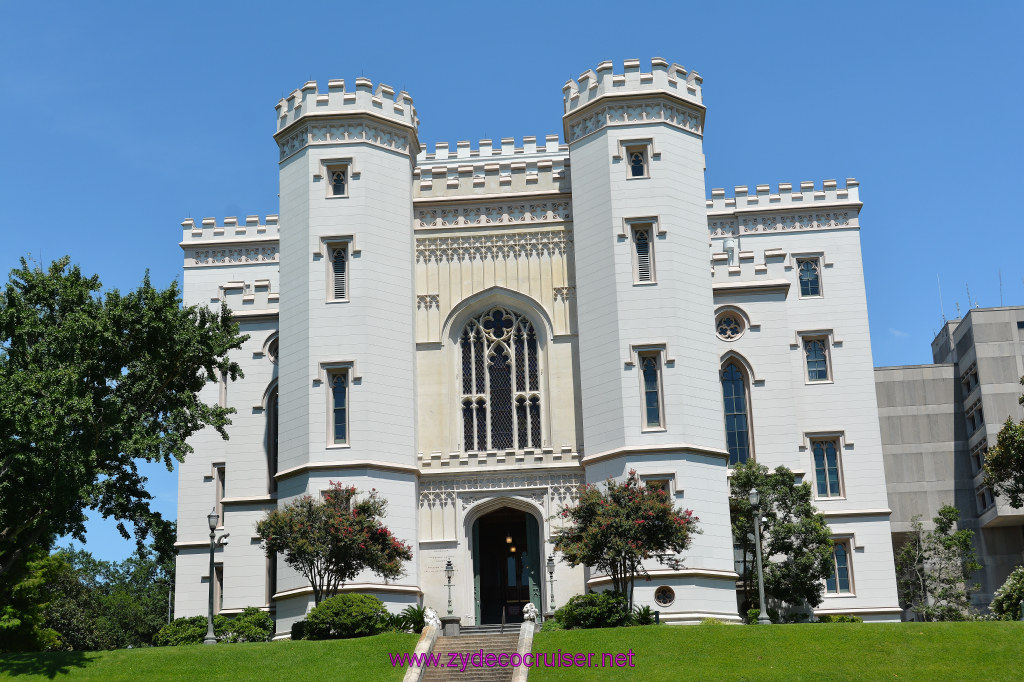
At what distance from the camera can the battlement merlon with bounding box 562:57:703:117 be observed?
136 feet

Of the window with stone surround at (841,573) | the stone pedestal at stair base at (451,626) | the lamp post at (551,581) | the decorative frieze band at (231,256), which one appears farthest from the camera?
the decorative frieze band at (231,256)

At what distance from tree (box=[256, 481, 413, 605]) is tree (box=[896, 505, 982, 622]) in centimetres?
2406

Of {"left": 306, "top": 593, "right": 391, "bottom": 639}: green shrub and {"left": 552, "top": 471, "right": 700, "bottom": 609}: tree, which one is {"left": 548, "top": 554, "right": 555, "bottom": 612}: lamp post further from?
{"left": 306, "top": 593, "right": 391, "bottom": 639}: green shrub

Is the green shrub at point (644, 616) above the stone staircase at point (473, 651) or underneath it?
above

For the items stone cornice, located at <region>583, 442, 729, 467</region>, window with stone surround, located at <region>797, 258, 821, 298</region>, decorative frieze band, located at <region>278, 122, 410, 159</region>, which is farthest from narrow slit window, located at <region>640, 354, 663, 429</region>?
decorative frieze band, located at <region>278, 122, 410, 159</region>

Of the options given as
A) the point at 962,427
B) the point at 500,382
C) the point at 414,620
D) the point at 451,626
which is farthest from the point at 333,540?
the point at 962,427

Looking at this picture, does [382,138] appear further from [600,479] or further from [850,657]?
[850,657]

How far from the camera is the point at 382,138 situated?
137ft

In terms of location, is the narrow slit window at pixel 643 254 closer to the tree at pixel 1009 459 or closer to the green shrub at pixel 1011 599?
the tree at pixel 1009 459

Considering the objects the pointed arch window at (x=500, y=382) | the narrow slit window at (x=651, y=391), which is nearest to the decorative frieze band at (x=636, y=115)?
the pointed arch window at (x=500, y=382)

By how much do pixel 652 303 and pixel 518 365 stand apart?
538 centimetres

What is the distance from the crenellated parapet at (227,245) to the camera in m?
51.2

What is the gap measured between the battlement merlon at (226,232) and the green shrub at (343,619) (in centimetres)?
2146

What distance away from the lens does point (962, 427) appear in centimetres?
6925
